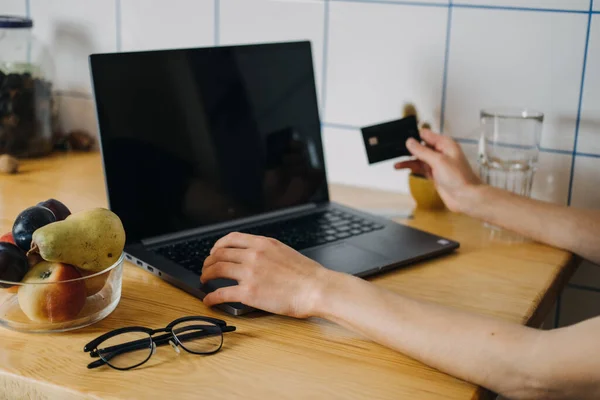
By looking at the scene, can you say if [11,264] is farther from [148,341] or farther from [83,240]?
[148,341]

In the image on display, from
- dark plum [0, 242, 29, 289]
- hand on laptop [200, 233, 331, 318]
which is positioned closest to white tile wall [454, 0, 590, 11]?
hand on laptop [200, 233, 331, 318]

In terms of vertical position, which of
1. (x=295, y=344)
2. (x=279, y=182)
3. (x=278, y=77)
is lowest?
(x=295, y=344)

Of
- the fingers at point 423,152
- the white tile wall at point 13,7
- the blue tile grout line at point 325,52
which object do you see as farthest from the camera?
the white tile wall at point 13,7

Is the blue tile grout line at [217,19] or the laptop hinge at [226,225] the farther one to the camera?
the blue tile grout line at [217,19]

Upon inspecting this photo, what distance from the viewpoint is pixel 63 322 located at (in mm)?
909

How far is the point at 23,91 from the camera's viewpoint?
5.38ft

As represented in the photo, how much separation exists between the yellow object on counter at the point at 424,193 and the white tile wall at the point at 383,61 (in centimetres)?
15

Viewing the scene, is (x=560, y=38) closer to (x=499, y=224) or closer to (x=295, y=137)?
(x=499, y=224)

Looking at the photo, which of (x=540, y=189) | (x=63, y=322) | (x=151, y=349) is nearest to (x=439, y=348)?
(x=151, y=349)

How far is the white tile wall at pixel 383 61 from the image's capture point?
1505mm

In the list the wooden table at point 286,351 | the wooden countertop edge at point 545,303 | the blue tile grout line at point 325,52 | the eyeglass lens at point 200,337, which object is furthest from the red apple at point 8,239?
the blue tile grout line at point 325,52

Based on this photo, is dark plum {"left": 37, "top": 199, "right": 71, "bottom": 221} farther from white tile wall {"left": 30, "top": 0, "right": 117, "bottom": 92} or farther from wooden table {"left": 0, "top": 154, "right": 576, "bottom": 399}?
white tile wall {"left": 30, "top": 0, "right": 117, "bottom": 92}

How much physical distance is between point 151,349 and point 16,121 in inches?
37.9

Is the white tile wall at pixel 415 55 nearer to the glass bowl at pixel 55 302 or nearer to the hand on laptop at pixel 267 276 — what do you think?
the hand on laptop at pixel 267 276
